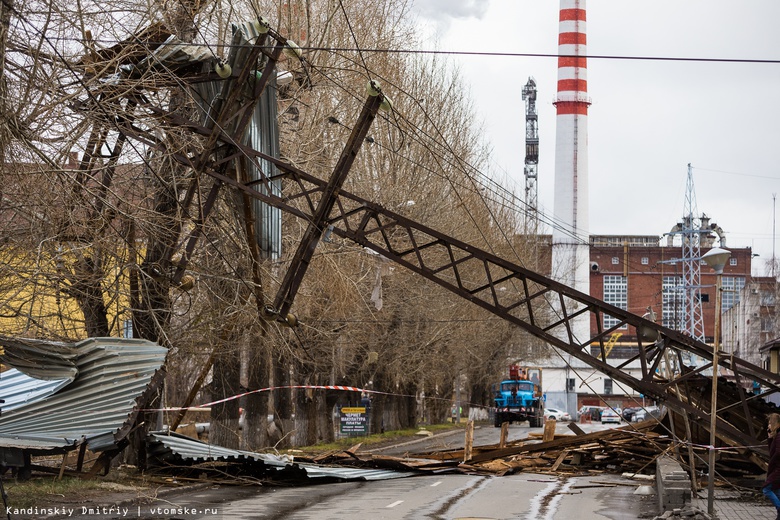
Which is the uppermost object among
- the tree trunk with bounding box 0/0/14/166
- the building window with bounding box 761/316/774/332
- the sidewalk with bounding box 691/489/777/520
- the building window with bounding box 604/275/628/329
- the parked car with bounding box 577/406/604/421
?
the building window with bounding box 604/275/628/329

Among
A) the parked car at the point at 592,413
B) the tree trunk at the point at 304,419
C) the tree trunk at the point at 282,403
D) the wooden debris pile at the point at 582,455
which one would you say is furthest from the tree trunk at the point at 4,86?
the parked car at the point at 592,413

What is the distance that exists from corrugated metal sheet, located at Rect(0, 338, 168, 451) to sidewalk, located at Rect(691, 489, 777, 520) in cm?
894

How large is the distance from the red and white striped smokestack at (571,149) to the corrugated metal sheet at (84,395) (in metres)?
64.9

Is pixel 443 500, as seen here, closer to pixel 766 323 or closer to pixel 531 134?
pixel 766 323

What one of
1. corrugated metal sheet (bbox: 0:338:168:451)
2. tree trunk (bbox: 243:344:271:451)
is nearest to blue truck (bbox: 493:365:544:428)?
tree trunk (bbox: 243:344:271:451)

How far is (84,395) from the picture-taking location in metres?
15.9

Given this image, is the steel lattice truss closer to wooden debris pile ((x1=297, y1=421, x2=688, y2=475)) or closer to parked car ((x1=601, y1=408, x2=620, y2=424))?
wooden debris pile ((x1=297, y1=421, x2=688, y2=475))

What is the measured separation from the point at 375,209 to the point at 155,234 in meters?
5.59

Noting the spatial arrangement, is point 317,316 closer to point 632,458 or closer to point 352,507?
point 632,458

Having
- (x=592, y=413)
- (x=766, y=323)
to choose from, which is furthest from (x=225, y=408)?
(x=766, y=323)

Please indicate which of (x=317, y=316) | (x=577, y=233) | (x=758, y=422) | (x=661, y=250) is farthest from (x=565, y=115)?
(x=758, y=422)

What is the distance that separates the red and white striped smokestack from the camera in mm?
80438

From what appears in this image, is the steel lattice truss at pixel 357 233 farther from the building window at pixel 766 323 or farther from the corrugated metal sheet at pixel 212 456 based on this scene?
the building window at pixel 766 323

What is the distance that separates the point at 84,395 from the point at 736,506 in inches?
430
